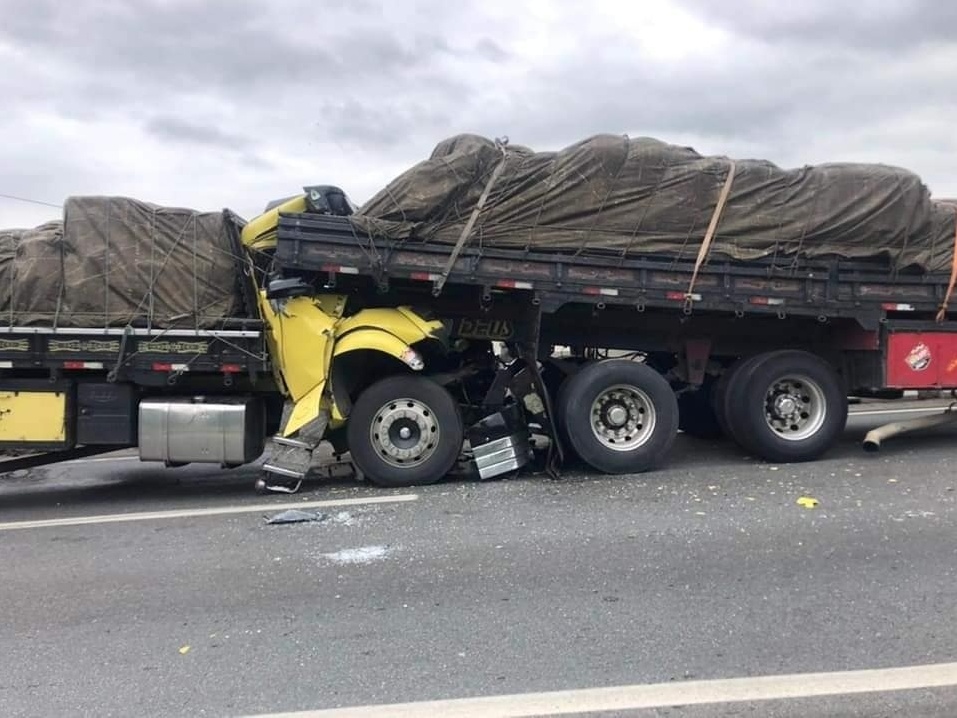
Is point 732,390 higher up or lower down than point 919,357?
lower down

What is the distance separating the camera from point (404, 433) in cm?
755

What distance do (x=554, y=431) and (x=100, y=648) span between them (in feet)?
15.1

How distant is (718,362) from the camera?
8555mm

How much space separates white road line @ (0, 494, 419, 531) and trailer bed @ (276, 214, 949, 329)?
6.17ft

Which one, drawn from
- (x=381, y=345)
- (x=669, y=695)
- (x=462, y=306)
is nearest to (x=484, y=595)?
(x=669, y=695)

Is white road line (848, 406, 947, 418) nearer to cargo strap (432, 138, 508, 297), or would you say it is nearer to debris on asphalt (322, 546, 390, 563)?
cargo strap (432, 138, 508, 297)

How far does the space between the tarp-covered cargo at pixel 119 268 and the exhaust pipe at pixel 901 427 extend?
21.0 feet

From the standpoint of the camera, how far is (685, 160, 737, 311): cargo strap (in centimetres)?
769

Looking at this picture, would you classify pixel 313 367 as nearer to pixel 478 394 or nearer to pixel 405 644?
pixel 478 394

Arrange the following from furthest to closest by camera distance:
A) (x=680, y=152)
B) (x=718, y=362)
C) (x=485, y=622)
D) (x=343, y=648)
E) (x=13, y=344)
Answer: (x=718, y=362) < (x=680, y=152) < (x=13, y=344) < (x=485, y=622) < (x=343, y=648)

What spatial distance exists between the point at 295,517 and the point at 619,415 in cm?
315

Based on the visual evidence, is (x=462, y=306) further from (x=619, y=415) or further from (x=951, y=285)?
(x=951, y=285)

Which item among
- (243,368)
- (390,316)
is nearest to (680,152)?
(390,316)

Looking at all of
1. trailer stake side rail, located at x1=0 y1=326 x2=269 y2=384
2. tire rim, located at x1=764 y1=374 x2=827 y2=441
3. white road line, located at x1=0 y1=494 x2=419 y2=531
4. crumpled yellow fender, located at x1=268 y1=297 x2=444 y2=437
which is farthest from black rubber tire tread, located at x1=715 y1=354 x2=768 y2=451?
trailer stake side rail, located at x1=0 y1=326 x2=269 y2=384
